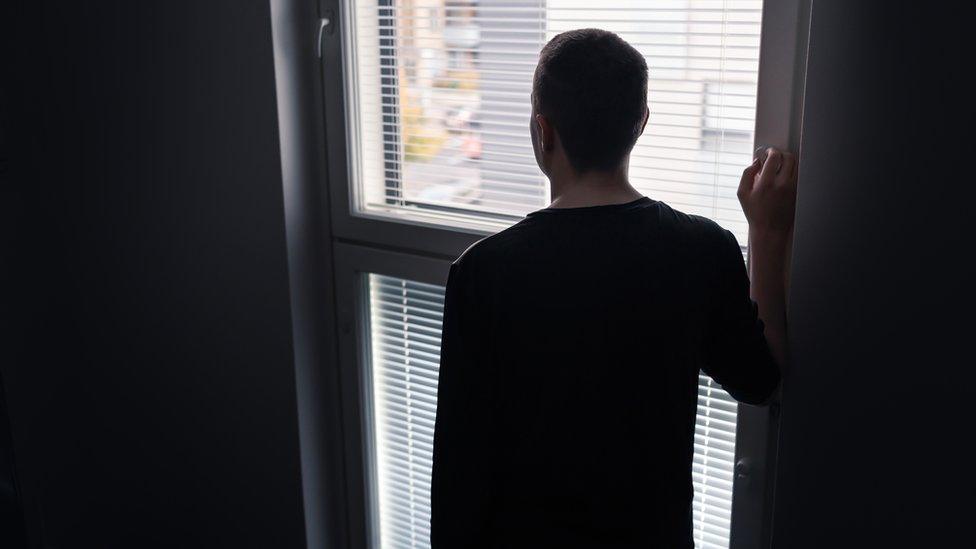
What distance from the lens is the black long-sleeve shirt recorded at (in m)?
1.20

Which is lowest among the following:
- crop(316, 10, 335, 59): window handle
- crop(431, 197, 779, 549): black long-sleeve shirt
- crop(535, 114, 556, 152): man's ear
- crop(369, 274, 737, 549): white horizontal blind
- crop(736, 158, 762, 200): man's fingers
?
crop(369, 274, 737, 549): white horizontal blind

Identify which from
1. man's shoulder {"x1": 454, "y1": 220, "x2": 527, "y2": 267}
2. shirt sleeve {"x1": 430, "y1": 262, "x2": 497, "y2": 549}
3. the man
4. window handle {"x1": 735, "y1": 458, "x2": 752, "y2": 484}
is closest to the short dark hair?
the man

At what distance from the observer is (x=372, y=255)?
1.90 meters

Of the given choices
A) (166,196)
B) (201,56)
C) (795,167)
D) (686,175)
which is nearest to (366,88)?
(201,56)

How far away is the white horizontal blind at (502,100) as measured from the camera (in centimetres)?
146

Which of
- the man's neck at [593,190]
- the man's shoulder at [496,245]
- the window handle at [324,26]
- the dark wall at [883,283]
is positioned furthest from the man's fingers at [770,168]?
the window handle at [324,26]

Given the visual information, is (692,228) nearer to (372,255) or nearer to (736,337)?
(736,337)

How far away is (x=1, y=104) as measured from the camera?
7.21 ft

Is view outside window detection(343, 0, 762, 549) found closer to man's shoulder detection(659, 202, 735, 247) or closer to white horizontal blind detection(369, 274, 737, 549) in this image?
white horizontal blind detection(369, 274, 737, 549)

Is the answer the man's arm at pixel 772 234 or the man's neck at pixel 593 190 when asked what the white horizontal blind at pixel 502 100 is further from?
the man's neck at pixel 593 190

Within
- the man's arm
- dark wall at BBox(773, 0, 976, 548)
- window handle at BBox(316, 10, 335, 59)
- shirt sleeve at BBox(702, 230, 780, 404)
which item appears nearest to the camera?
dark wall at BBox(773, 0, 976, 548)

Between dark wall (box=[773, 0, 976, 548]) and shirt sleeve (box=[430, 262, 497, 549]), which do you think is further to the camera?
shirt sleeve (box=[430, 262, 497, 549])

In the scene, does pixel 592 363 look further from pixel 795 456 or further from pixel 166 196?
pixel 166 196

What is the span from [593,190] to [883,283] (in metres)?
0.38
